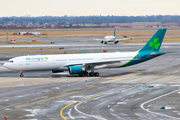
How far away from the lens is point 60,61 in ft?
176

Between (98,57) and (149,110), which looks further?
(98,57)

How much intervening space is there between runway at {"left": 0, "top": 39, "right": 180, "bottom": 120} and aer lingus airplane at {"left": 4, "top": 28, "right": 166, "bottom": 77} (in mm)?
1811

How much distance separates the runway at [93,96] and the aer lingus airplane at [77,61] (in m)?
1.81

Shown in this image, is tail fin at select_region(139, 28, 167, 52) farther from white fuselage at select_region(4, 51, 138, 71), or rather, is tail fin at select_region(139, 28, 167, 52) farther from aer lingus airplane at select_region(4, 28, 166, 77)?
white fuselage at select_region(4, 51, 138, 71)

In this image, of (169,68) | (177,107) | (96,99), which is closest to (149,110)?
(177,107)

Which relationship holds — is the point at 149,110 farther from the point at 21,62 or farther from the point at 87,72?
the point at 21,62

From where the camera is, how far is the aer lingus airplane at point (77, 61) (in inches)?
2075

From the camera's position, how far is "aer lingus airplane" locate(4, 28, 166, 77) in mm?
52700

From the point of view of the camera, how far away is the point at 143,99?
3591 centimetres

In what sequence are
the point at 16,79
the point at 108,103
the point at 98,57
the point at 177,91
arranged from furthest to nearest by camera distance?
1. the point at 98,57
2. the point at 16,79
3. the point at 177,91
4. the point at 108,103

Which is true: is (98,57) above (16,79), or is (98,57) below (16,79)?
above

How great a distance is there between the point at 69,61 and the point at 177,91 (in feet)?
69.5

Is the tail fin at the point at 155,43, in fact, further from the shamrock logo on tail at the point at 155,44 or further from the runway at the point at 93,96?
the runway at the point at 93,96

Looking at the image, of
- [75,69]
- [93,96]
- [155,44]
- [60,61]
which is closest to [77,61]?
[75,69]
